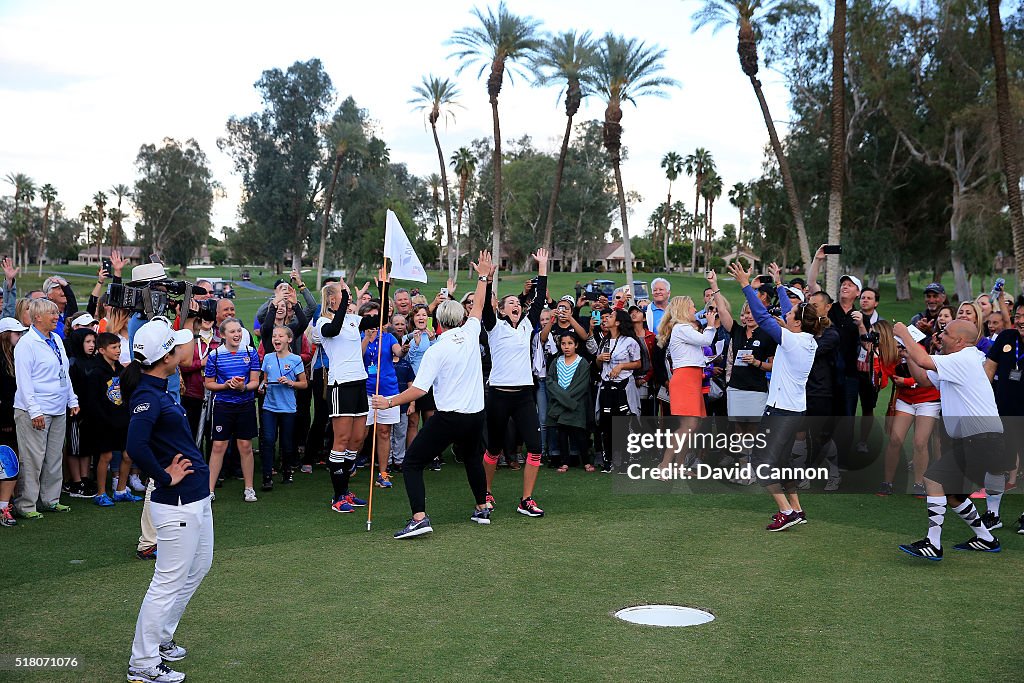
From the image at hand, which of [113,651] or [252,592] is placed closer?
[113,651]

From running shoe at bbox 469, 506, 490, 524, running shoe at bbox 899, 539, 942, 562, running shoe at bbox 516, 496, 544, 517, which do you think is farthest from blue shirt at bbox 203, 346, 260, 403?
running shoe at bbox 899, 539, 942, 562

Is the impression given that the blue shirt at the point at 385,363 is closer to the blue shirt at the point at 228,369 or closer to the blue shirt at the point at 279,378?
the blue shirt at the point at 279,378

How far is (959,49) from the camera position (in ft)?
122

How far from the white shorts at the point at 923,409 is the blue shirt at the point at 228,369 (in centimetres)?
686

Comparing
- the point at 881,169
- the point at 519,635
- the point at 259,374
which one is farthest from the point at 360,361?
the point at 881,169

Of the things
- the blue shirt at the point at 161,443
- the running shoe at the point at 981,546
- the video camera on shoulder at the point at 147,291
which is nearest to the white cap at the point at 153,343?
the blue shirt at the point at 161,443

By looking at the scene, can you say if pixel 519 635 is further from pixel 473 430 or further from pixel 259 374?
pixel 259 374

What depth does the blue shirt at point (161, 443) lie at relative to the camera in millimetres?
4750

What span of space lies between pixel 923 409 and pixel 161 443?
295 inches

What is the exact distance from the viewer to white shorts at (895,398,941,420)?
912cm

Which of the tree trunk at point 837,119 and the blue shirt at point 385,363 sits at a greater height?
the tree trunk at point 837,119

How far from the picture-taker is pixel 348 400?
360 inches

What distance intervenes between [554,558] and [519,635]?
6.03ft

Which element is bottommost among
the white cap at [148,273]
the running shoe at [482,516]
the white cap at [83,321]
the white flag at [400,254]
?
the running shoe at [482,516]
